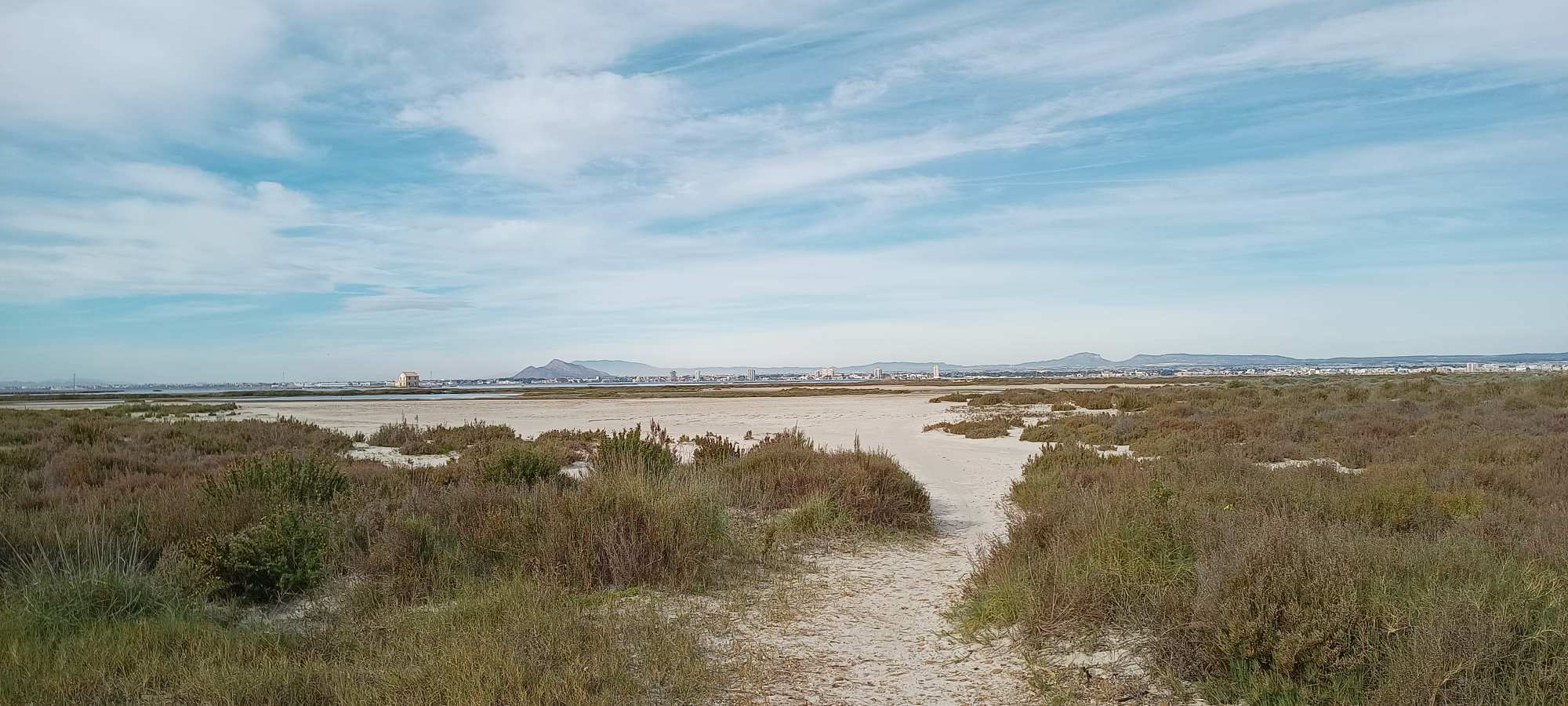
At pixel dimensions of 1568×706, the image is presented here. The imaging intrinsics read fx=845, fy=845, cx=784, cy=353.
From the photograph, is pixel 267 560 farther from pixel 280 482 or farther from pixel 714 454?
pixel 714 454

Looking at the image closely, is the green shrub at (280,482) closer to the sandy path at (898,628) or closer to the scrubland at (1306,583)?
the sandy path at (898,628)

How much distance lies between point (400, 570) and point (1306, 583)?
646cm

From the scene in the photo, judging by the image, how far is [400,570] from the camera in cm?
694

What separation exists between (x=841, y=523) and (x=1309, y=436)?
503 inches

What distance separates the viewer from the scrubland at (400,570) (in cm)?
463

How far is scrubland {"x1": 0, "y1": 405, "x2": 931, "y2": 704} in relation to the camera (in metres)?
4.63

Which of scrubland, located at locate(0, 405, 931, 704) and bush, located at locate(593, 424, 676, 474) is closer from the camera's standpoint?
scrubland, located at locate(0, 405, 931, 704)

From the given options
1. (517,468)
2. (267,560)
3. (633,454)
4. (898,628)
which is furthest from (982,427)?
(267,560)

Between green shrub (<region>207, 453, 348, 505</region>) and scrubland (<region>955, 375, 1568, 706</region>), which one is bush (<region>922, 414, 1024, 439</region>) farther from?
green shrub (<region>207, 453, 348, 505</region>)

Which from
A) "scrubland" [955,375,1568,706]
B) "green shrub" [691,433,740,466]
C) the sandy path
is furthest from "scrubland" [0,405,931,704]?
"scrubland" [955,375,1568,706]

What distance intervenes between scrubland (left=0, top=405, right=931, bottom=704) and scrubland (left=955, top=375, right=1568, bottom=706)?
2.45 m

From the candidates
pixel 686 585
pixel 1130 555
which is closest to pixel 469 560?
pixel 686 585

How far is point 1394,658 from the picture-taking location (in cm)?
420

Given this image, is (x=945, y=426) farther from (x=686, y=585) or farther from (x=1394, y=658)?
(x=1394, y=658)
